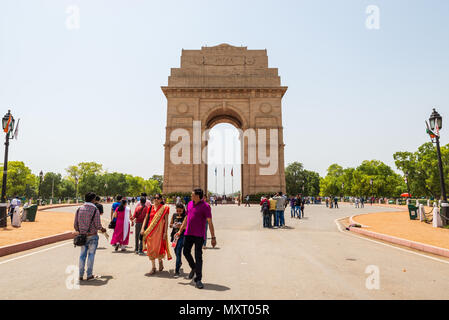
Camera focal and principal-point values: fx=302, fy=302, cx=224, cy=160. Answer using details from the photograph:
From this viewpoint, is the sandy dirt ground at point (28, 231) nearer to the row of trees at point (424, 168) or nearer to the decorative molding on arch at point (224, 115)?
the decorative molding on arch at point (224, 115)

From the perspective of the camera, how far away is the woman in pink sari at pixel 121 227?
8.49m

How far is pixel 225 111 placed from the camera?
143 feet

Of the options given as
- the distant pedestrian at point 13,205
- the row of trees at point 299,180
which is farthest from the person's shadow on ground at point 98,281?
the row of trees at point 299,180

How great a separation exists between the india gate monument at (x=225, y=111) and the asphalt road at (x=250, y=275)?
30.8 meters

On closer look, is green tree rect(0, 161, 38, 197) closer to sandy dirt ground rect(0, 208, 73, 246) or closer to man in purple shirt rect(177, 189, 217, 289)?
Result: sandy dirt ground rect(0, 208, 73, 246)

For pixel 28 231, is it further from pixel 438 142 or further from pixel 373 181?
pixel 373 181

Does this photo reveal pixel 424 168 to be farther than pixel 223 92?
Yes

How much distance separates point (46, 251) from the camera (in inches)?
331

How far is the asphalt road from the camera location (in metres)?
4.56

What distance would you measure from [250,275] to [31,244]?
23.2 ft

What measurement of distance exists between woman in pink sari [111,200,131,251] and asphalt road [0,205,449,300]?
34 centimetres

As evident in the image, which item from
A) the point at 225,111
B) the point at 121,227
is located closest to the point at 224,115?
the point at 225,111

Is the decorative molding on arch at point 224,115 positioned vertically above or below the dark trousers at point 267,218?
above
